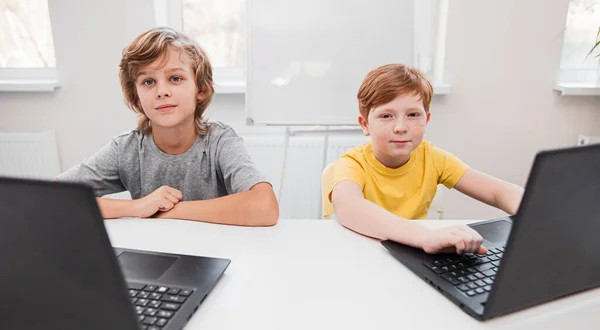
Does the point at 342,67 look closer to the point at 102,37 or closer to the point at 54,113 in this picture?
the point at 102,37

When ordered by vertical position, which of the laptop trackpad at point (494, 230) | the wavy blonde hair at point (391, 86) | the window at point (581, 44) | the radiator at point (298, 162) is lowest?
the radiator at point (298, 162)

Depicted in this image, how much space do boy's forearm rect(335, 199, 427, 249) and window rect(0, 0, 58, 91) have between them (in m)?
1.91

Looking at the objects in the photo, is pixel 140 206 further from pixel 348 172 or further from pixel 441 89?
pixel 441 89

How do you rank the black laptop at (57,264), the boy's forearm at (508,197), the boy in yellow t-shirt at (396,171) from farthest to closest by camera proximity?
1. the boy's forearm at (508,197)
2. the boy in yellow t-shirt at (396,171)
3. the black laptop at (57,264)

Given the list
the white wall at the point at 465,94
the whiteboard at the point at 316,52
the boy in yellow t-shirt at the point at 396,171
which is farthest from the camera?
the white wall at the point at 465,94

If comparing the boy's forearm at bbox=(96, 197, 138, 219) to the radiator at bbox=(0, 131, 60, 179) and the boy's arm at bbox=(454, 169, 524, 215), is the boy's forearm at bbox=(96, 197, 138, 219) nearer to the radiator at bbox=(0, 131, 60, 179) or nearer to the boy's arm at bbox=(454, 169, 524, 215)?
the boy's arm at bbox=(454, 169, 524, 215)

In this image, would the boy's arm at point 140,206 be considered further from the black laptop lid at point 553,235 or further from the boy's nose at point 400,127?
the black laptop lid at point 553,235

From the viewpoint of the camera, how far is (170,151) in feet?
4.07

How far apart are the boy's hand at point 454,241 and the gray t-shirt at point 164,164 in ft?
1.95

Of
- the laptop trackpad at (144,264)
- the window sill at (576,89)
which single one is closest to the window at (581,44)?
the window sill at (576,89)

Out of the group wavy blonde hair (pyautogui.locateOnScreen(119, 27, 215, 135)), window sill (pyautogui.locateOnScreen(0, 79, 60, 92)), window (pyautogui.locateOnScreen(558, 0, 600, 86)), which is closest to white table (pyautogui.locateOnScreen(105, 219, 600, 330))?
wavy blonde hair (pyautogui.locateOnScreen(119, 27, 215, 135))

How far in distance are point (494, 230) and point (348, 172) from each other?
0.37 metres

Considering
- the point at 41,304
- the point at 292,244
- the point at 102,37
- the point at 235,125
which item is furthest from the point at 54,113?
the point at 41,304

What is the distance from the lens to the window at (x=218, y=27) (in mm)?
2172
